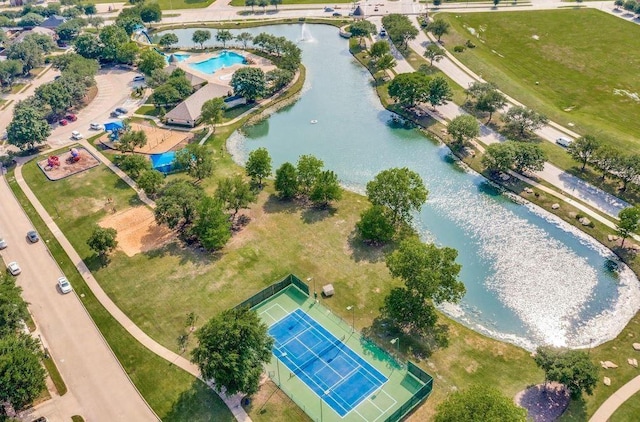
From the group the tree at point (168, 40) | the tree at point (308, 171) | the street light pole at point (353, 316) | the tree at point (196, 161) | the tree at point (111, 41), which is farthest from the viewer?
the tree at point (168, 40)

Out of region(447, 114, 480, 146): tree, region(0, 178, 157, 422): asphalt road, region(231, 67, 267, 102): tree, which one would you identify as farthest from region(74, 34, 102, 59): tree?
region(447, 114, 480, 146): tree

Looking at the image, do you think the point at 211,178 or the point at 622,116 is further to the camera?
the point at 622,116

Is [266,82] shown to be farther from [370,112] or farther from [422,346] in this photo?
[422,346]

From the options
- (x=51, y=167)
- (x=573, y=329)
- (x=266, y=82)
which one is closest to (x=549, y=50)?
(x=266, y=82)

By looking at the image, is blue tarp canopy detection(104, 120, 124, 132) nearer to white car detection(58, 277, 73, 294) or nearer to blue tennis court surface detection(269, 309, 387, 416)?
white car detection(58, 277, 73, 294)

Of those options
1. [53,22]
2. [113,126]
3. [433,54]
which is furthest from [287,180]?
[53,22]

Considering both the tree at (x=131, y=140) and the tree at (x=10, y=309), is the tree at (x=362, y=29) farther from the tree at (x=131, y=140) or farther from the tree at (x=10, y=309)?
the tree at (x=10, y=309)

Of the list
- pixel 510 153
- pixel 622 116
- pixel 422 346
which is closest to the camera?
pixel 422 346

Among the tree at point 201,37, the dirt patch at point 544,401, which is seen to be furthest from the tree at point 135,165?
the dirt patch at point 544,401
